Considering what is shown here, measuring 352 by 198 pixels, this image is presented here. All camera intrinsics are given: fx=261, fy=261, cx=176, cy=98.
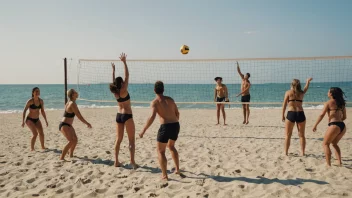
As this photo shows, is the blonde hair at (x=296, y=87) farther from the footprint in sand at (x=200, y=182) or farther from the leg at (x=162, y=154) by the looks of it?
the leg at (x=162, y=154)

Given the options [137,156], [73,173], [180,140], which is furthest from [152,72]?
[73,173]

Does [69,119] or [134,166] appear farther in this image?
[69,119]

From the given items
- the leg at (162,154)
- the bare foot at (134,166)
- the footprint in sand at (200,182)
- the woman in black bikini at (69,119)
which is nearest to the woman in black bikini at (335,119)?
the footprint in sand at (200,182)

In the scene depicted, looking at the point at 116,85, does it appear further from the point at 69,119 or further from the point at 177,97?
the point at 177,97

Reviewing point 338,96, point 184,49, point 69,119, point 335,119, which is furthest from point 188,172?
point 184,49

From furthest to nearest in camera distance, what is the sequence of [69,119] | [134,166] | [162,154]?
1. [69,119]
2. [134,166]
3. [162,154]

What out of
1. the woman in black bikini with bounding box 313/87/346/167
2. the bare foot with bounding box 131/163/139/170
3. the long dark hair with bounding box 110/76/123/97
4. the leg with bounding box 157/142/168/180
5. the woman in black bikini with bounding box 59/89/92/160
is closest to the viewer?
the leg with bounding box 157/142/168/180

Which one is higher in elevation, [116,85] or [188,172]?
[116,85]

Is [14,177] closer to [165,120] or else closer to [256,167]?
[165,120]

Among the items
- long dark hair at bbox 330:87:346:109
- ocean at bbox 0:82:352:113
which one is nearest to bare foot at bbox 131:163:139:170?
long dark hair at bbox 330:87:346:109

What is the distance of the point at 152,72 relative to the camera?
1220cm

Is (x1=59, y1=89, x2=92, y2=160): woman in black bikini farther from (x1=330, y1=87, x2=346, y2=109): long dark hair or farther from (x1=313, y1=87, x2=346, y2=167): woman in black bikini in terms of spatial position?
(x1=330, y1=87, x2=346, y2=109): long dark hair

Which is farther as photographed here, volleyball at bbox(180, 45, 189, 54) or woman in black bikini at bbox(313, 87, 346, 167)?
volleyball at bbox(180, 45, 189, 54)

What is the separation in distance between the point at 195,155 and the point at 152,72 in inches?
303
